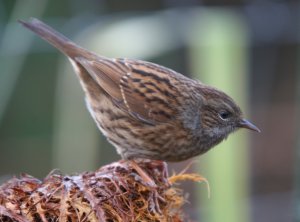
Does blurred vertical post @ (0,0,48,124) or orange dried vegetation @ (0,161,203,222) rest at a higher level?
blurred vertical post @ (0,0,48,124)

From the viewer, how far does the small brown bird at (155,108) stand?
13.5 ft


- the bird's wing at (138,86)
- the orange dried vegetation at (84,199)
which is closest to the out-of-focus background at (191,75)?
the bird's wing at (138,86)

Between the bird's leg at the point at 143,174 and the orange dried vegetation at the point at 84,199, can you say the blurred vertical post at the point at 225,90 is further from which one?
the orange dried vegetation at the point at 84,199

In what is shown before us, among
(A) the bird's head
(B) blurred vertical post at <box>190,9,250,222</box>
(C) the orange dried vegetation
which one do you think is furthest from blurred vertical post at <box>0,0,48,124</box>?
(C) the orange dried vegetation

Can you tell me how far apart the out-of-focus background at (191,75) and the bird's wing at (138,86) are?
1.91ft

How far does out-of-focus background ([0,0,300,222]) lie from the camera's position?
5316 millimetres

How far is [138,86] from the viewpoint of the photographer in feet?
14.3

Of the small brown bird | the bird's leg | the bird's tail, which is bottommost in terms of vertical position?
the bird's leg

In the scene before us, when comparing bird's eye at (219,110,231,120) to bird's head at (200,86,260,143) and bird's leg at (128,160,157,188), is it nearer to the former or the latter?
bird's head at (200,86,260,143)

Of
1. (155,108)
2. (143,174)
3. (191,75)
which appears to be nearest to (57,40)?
(155,108)

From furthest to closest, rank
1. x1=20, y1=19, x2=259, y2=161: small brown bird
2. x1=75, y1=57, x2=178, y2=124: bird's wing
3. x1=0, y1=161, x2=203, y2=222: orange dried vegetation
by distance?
x1=75, y1=57, x2=178, y2=124: bird's wing < x1=20, y1=19, x2=259, y2=161: small brown bird < x1=0, y1=161, x2=203, y2=222: orange dried vegetation

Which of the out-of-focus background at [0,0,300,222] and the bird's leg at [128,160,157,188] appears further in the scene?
the out-of-focus background at [0,0,300,222]

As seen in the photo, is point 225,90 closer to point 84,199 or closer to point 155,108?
point 155,108

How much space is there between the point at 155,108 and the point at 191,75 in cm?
419
